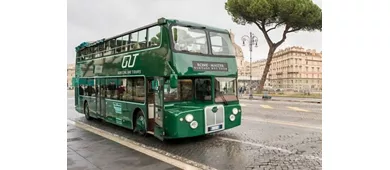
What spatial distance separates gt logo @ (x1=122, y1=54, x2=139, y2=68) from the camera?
7.29 meters

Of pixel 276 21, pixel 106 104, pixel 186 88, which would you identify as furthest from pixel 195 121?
pixel 276 21

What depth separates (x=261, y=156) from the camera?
530cm

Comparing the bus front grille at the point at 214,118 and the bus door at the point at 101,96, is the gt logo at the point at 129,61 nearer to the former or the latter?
the bus door at the point at 101,96

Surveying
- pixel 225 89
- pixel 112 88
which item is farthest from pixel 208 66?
pixel 112 88

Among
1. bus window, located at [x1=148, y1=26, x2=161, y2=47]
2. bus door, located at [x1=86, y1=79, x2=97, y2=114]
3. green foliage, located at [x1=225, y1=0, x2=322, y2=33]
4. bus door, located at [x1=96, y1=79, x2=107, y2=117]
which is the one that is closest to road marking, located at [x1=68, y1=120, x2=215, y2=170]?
bus door, located at [x1=96, y1=79, x2=107, y2=117]

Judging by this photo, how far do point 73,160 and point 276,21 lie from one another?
55.2 ft

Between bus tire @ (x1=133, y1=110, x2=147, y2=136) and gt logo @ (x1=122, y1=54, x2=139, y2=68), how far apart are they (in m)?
1.25

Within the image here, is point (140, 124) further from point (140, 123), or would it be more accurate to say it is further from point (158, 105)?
point (158, 105)

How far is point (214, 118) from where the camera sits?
6562 millimetres

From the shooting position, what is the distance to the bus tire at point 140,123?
282 inches

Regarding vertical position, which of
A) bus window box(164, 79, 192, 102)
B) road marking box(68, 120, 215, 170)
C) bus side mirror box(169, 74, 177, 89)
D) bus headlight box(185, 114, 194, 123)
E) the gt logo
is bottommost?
road marking box(68, 120, 215, 170)

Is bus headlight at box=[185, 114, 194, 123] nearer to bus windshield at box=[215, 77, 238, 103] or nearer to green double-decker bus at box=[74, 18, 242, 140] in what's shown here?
green double-decker bus at box=[74, 18, 242, 140]
